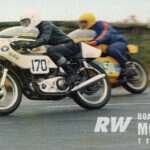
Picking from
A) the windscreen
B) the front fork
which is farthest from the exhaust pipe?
the front fork

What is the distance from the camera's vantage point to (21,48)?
11.9 m

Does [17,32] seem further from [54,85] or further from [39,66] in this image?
[54,85]

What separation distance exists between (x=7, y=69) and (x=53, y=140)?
2324mm

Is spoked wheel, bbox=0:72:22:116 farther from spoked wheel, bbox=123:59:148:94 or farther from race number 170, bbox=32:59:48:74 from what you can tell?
spoked wheel, bbox=123:59:148:94

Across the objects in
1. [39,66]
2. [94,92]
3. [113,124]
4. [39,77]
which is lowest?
[94,92]

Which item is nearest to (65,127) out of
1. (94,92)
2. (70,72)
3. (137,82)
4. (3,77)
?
(3,77)

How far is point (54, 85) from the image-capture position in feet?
A: 39.9

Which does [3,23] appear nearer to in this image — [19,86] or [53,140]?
[19,86]

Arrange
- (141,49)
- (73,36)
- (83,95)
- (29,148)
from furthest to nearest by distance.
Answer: (141,49), (73,36), (83,95), (29,148)

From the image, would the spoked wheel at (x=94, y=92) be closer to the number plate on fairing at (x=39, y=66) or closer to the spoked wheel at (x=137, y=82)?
the number plate on fairing at (x=39, y=66)

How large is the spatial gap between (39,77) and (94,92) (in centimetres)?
100

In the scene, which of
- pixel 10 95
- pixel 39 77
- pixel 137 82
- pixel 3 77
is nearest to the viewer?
pixel 3 77

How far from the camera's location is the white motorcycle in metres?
11.6

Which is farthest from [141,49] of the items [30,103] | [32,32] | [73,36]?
[32,32]
